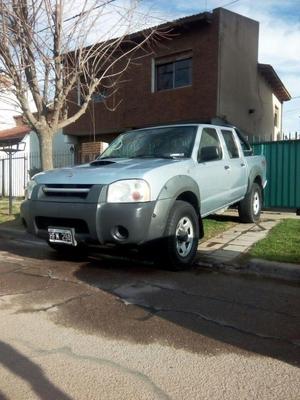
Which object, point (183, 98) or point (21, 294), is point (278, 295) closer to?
point (21, 294)

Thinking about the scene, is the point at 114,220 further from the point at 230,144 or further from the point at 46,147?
the point at 46,147

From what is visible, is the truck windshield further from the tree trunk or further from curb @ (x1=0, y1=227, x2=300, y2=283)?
the tree trunk

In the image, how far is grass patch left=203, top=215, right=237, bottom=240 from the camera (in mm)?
7808

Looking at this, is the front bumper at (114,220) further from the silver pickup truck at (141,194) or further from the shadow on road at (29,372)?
the shadow on road at (29,372)

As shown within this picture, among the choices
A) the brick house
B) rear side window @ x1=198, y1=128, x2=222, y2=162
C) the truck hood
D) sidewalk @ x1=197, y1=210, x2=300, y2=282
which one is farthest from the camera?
the brick house

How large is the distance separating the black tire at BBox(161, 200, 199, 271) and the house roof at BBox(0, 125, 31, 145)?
63.6 ft

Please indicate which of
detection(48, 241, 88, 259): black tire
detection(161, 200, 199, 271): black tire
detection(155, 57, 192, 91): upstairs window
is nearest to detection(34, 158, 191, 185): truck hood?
detection(161, 200, 199, 271): black tire

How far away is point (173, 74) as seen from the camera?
54.0 feet

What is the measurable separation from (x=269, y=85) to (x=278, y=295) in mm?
17706

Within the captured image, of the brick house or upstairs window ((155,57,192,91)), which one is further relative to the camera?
upstairs window ((155,57,192,91))

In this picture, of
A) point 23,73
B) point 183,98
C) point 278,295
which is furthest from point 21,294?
point 183,98

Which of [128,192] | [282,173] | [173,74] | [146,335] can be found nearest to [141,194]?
[128,192]

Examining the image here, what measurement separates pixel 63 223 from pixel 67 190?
0.41 meters

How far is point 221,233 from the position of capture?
7.91 m
